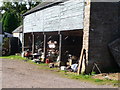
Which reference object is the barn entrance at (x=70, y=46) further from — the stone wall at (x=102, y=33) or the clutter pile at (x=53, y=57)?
the stone wall at (x=102, y=33)

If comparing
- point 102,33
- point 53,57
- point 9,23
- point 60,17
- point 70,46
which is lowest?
point 53,57

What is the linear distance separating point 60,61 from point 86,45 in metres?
4.16

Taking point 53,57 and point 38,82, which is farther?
point 53,57

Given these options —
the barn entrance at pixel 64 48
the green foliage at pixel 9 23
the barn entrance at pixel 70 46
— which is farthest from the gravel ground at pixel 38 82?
the green foliage at pixel 9 23

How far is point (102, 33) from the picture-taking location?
14.3 m

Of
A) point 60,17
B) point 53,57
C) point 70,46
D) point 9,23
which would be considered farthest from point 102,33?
point 9,23

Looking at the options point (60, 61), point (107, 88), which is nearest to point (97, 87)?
point (107, 88)

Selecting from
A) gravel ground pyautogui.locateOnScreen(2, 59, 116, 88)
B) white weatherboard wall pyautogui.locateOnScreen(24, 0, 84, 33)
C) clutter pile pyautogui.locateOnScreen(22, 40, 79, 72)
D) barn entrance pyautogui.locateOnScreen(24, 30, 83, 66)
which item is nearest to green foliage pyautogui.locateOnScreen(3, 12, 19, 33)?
white weatherboard wall pyautogui.locateOnScreen(24, 0, 84, 33)

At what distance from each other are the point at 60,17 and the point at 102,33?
4778mm

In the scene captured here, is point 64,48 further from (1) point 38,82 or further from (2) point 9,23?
(2) point 9,23

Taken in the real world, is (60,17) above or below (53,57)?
above

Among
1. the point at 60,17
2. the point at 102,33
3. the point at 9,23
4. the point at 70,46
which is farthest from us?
the point at 9,23

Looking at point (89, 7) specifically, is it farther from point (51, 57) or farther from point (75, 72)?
point (51, 57)

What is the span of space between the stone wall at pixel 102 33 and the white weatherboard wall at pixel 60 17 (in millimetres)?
1073
